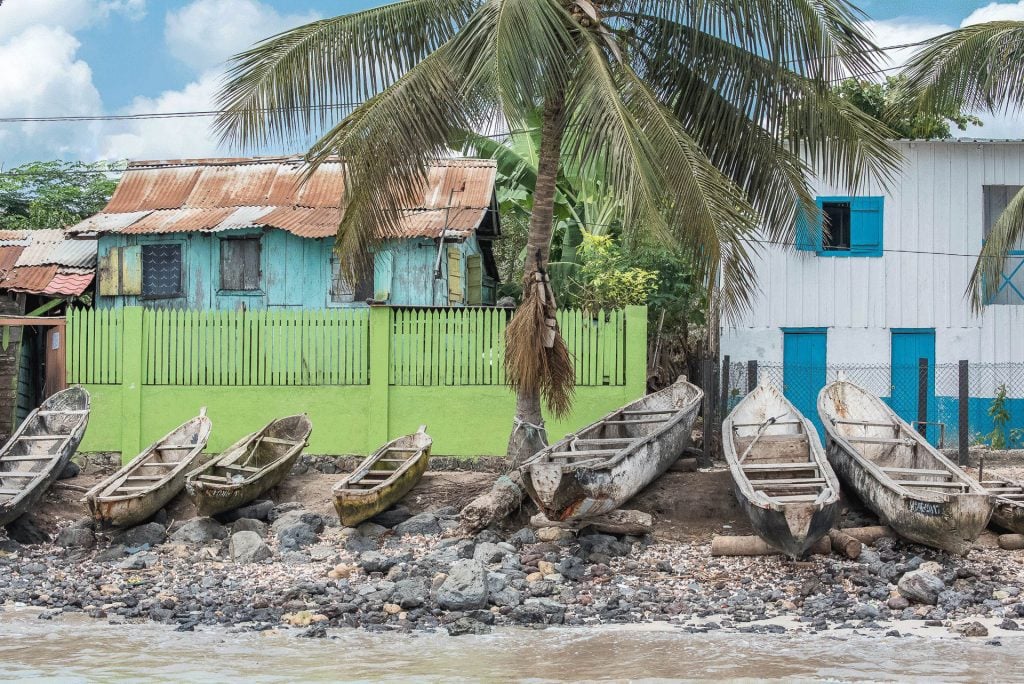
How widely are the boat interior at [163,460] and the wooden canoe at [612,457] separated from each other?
477cm

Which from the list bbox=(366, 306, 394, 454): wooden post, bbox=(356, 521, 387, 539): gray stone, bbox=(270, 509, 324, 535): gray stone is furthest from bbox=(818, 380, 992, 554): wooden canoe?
bbox=(270, 509, 324, 535): gray stone

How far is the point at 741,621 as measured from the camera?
9.39m

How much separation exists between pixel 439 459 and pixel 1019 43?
9045mm

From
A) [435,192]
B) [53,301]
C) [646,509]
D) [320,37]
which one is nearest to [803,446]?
[646,509]

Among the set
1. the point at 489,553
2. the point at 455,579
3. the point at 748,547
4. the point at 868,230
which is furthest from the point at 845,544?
the point at 868,230

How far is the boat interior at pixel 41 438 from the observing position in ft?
44.7

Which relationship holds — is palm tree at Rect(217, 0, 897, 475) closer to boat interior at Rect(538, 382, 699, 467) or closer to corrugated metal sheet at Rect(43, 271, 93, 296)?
boat interior at Rect(538, 382, 699, 467)

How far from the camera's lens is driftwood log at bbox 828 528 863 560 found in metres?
10.9

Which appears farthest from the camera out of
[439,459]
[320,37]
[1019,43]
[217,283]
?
[217,283]

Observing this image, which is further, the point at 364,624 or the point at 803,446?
the point at 803,446

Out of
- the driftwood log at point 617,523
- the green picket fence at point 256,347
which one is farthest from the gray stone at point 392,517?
the green picket fence at point 256,347

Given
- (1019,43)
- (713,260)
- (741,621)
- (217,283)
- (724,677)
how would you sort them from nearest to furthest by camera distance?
(724,677), (741,621), (713,260), (1019,43), (217,283)

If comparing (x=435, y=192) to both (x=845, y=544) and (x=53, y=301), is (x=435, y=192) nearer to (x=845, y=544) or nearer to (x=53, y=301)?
(x=53, y=301)

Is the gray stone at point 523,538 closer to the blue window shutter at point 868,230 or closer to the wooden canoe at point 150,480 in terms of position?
the wooden canoe at point 150,480
